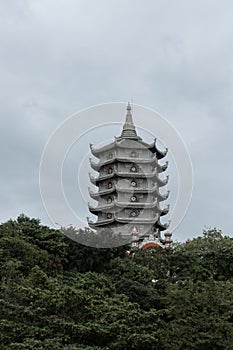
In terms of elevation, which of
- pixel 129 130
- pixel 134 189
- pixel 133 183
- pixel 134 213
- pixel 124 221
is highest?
pixel 129 130

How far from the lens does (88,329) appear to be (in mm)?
13117

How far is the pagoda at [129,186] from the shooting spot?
37250 mm

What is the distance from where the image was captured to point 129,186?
1495 inches

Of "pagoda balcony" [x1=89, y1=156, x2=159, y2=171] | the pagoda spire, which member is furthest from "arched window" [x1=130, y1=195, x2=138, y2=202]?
the pagoda spire

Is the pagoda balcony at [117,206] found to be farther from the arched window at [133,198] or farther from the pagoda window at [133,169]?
the pagoda window at [133,169]

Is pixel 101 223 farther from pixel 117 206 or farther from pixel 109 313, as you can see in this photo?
pixel 109 313

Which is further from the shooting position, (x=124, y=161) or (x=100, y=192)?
(x=124, y=161)

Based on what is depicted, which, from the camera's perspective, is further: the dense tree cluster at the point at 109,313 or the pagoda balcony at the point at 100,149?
the pagoda balcony at the point at 100,149

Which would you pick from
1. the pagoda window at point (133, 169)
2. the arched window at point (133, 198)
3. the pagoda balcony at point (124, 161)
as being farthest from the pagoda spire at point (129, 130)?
the arched window at point (133, 198)

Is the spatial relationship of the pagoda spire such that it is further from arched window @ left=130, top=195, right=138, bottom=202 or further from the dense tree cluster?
the dense tree cluster

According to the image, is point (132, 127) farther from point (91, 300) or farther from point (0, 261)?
point (91, 300)

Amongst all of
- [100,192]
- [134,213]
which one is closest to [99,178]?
[100,192]

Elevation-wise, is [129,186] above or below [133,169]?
below

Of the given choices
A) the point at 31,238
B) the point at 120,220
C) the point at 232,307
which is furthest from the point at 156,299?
the point at 120,220
